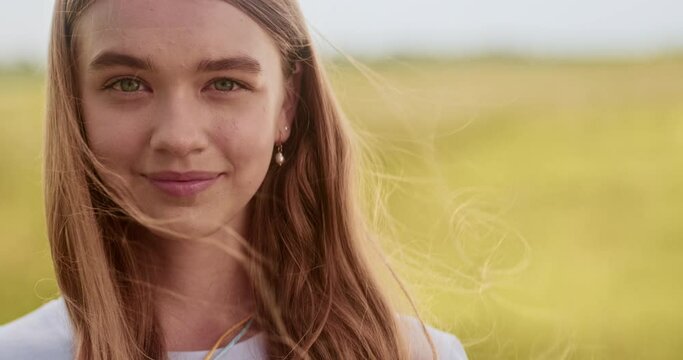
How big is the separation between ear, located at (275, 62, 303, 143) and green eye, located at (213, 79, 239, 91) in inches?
6.5

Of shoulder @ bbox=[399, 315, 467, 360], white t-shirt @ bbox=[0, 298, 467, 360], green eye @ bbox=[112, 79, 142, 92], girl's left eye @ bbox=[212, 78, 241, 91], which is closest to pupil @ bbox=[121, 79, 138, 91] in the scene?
green eye @ bbox=[112, 79, 142, 92]

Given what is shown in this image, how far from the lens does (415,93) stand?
2.28m

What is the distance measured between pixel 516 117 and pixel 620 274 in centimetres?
127

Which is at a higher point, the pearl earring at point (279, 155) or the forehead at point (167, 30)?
the forehead at point (167, 30)

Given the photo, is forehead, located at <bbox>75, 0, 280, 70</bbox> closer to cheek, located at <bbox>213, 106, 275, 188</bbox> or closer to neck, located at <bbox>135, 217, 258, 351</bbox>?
cheek, located at <bbox>213, 106, 275, 188</bbox>

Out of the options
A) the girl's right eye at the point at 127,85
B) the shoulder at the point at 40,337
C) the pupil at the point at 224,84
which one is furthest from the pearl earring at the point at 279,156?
the shoulder at the point at 40,337

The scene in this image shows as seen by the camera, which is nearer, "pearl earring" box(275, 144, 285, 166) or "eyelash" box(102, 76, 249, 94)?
"eyelash" box(102, 76, 249, 94)

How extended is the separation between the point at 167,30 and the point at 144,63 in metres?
0.06

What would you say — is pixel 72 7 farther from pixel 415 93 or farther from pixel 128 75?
pixel 415 93

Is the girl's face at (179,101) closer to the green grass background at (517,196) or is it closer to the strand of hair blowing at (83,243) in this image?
the strand of hair blowing at (83,243)

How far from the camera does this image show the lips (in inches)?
69.6

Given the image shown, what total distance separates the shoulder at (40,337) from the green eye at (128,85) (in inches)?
17.0

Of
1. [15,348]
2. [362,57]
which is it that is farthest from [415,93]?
[15,348]

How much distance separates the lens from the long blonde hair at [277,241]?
1866 mm
